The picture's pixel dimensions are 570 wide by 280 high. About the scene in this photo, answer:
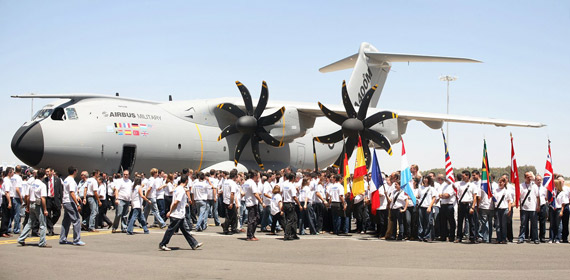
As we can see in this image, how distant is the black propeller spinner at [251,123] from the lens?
23.5 metres

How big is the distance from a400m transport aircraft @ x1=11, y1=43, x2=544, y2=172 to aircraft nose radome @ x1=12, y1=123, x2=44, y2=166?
0.10ft

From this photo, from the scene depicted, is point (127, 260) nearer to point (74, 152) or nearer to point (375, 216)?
point (375, 216)

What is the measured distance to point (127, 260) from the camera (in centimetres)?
947

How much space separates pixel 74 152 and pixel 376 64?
16.5m

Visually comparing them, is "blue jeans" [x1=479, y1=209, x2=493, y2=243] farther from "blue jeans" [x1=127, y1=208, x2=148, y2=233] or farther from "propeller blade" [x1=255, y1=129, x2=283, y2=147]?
"propeller blade" [x1=255, y1=129, x2=283, y2=147]

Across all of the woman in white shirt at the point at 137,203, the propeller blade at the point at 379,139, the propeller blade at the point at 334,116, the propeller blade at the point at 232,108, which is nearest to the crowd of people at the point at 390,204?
the woman in white shirt at the point at 137,203

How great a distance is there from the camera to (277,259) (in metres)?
10.2

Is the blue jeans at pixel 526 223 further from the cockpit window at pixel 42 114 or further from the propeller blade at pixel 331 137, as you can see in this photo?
the cockpit window at pixel 42 114

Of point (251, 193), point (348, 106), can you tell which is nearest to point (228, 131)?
point (348, 106)

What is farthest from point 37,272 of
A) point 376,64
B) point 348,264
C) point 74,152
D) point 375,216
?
point 376,64

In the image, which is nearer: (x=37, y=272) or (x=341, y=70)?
(x=37, y=272)

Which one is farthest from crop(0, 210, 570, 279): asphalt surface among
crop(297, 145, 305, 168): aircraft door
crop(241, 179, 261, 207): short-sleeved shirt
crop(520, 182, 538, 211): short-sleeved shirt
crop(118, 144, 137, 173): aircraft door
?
crop(297, 145, 305, 168): aircraft door

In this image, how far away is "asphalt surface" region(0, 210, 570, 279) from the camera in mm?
8273

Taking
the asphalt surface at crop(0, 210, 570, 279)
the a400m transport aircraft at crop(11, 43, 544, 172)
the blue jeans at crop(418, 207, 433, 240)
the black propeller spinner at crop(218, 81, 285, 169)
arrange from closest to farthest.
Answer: the asphalt surface at crop(0, 210, 570, 279)
the blue jeans at crop(418, 207, 433, 240)
the a400m transport aircraft at crop(11, 43, 544, 172)
the black propeller spinner at crop(218, 81, 285, 169)
